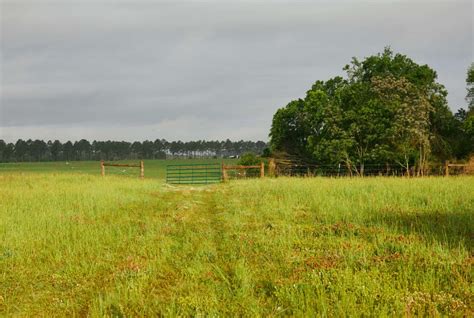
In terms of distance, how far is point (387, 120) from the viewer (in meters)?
31.7

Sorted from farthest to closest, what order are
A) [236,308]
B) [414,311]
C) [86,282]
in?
[86,282]
[236,308]
[414,311]

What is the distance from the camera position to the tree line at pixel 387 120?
1234 inches

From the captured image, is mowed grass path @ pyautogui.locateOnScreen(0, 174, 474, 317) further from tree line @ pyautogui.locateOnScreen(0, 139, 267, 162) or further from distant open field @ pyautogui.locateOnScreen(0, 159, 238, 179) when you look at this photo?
tree line @ pyautogui.locateOnScreen(0, 139, 267, 162)

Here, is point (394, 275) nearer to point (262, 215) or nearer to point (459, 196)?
point (262, 215)

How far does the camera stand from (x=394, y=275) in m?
5.57

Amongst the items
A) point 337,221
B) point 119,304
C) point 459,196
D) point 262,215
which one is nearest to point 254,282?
point 119,304

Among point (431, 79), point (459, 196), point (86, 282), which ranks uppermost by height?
point (431, 79)

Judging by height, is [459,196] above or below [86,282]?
above

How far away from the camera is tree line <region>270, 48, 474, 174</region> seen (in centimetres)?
3134

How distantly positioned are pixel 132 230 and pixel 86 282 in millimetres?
3674

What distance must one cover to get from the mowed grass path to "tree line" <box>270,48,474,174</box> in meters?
20.5

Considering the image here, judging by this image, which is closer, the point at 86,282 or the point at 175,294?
the point at 175,294

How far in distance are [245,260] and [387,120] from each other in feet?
96.6

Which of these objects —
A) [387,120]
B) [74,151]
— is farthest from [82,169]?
[74,151]
